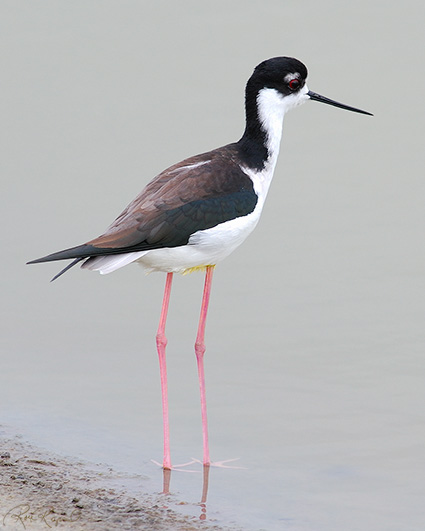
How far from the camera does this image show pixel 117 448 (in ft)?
21.7

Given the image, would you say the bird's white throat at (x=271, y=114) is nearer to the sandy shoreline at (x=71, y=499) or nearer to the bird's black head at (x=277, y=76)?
the bird's black head at (x=277, y=76)

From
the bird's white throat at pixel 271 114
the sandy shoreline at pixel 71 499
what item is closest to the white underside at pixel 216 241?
the bird's white throat at pixel 271 114

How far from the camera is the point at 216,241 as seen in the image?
6438 mm

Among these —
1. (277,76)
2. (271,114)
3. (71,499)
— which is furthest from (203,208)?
(71,499)

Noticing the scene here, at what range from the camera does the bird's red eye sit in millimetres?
6910

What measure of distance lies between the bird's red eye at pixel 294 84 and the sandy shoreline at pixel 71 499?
2.41 m

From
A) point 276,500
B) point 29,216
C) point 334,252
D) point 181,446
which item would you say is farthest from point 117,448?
point 29,216

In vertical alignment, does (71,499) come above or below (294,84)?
below

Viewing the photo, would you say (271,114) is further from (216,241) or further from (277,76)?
(216,241)

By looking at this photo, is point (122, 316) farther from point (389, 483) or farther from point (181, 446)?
point (389, 483)

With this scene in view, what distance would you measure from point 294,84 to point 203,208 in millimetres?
1055

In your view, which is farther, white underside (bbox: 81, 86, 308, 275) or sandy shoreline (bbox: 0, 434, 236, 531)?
white underside (bbox: 81, 86, 308, 275)

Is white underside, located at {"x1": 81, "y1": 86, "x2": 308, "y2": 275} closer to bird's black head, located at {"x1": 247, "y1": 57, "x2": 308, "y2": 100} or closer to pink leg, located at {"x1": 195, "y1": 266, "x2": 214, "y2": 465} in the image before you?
bird's black head, located at {"x1": 247, "y1": 57, "x2": 308, "y2": 100}

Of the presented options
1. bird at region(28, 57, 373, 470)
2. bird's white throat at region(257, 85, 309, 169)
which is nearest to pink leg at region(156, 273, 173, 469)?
bird at region(28, 57, 373, 470)
